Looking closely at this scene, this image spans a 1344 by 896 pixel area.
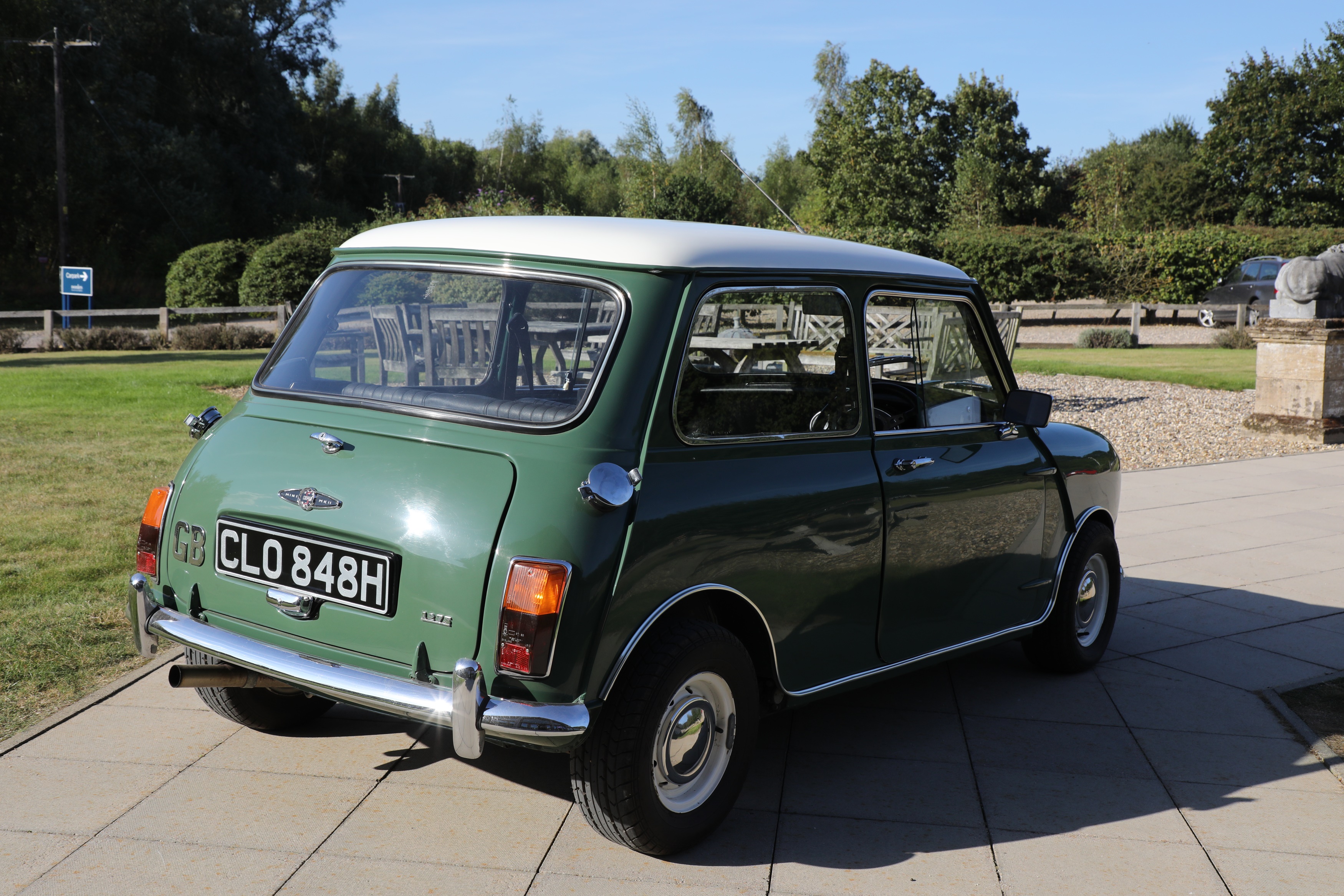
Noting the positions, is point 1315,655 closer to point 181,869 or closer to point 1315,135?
point 181,869

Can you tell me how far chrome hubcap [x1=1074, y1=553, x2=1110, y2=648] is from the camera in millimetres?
5262

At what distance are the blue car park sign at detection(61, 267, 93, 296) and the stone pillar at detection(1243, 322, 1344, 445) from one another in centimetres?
2536

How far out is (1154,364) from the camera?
21328 mm

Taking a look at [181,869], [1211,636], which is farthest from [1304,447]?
[181,869]

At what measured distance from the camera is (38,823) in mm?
3357

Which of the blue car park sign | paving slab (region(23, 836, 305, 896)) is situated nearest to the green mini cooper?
paving slab (region(23, 836, 305, 896))

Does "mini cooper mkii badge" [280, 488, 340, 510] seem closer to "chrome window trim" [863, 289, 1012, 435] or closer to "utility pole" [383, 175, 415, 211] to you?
"chrome window trim" [863, 289, 1012, 435]

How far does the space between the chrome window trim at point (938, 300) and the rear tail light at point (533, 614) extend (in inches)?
58.7

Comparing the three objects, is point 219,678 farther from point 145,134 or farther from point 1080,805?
point 145,134

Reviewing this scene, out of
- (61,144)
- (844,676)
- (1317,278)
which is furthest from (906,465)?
(61,144)

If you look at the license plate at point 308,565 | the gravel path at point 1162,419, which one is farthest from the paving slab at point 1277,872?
the gravel path at point 1162,419

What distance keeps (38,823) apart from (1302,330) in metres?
13.4

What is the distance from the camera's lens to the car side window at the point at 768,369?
3361 mm

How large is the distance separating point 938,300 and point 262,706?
9.81 ft
